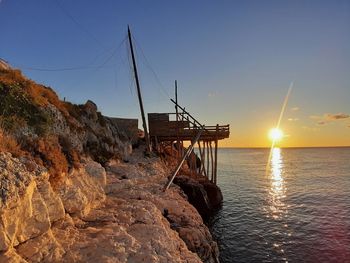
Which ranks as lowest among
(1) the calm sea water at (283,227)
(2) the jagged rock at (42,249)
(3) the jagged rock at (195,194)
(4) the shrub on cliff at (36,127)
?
(1) the calm sea water at (283,227)

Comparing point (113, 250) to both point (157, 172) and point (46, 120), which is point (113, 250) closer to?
point (46, 120)

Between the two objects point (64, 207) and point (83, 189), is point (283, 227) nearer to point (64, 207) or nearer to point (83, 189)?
point (83, 189)

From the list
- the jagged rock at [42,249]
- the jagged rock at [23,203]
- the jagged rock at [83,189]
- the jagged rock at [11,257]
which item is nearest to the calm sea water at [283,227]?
the jagged rock at [83,189]

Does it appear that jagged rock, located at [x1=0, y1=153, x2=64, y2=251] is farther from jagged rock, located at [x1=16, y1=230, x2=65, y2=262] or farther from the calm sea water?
the calm sea water

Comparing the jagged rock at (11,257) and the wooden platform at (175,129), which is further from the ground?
the wooden platform at (175,129)

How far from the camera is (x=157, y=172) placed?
24.1 m

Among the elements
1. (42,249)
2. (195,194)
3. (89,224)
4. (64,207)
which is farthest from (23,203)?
(195,194)

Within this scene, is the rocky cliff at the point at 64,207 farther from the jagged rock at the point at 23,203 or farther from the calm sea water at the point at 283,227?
the calm sea water at the point at 283,227

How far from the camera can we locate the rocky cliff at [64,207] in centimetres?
805

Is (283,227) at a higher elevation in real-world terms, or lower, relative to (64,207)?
lower

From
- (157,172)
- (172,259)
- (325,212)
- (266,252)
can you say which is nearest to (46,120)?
(172,259)

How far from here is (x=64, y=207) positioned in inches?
421

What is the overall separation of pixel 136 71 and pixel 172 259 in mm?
22988

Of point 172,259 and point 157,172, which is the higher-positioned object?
point 157,172
